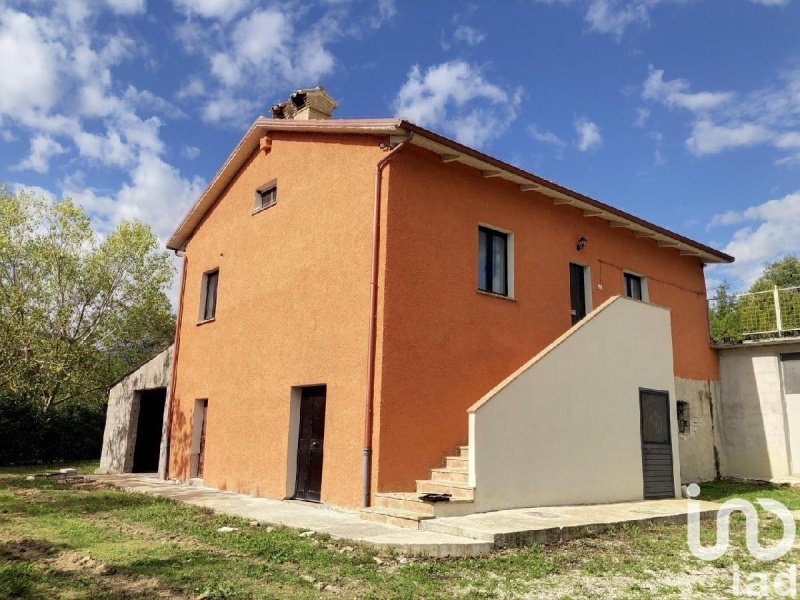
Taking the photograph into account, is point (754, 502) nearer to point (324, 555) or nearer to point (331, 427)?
point (331, 427)

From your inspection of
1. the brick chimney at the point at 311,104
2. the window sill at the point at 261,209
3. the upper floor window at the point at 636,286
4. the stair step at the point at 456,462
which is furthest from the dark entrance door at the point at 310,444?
the upper floor window at the point at 636,286

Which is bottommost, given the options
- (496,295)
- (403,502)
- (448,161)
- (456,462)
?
(403,502)

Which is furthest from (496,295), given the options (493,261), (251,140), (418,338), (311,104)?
(251,140)

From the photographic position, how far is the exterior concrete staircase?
7.73 meters

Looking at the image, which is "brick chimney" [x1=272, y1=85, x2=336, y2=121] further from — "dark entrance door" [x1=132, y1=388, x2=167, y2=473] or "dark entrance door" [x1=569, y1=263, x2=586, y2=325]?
"dark entrance door" [x1=132, y1=388, x2=167, y2=473]

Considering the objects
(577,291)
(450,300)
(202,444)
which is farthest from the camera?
(202,444)

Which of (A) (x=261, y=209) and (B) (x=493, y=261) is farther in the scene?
(A) (x=261, y=209)

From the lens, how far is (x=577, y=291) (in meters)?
12.9

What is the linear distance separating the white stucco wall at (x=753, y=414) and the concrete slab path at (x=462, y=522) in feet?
17.8

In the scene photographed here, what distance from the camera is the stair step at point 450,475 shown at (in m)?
8.50

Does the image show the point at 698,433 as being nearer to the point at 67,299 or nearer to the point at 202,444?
the point at 202,444

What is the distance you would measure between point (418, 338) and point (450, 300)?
98 centimetres

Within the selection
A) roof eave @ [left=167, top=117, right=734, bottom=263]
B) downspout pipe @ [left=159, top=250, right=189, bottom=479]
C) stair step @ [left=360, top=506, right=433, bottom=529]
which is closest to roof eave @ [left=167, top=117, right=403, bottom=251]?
roof eave @ [left=167, top=117, right=734, bottom=263]

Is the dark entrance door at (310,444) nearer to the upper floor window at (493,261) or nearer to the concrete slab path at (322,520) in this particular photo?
the concrete slab path at (322,520)
